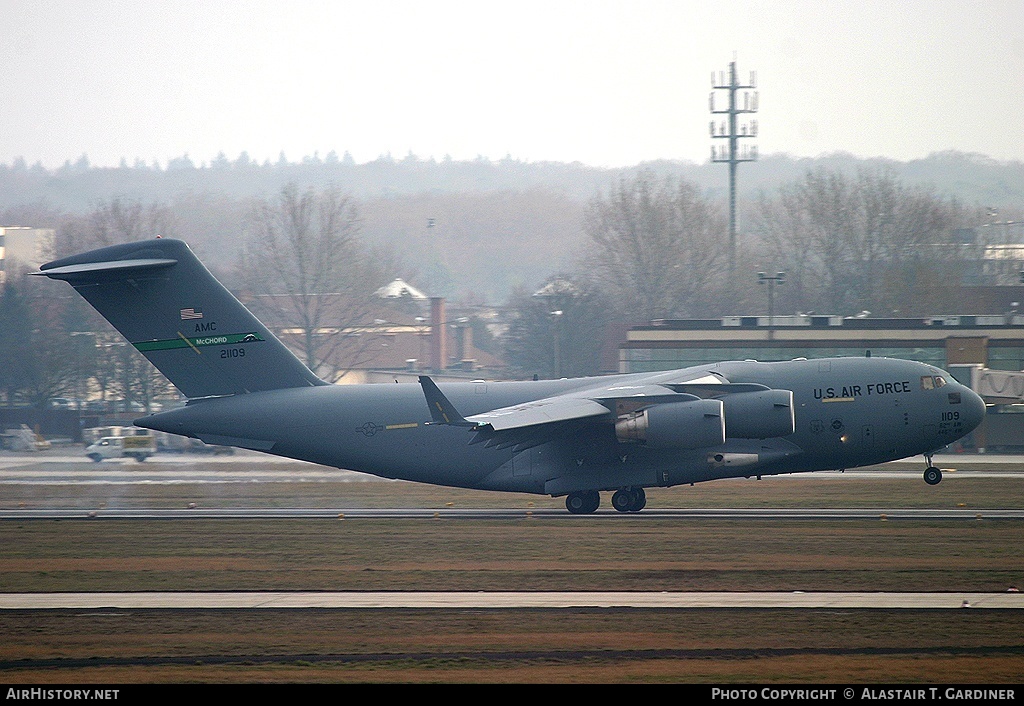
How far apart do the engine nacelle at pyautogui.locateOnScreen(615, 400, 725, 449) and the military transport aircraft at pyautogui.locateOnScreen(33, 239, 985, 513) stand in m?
0.14

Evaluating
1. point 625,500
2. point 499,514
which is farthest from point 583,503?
point 499,514

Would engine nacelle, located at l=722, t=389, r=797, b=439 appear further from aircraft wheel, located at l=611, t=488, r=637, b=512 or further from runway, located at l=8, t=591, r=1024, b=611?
runway, located at l=8, t=591, r=1024, b=611

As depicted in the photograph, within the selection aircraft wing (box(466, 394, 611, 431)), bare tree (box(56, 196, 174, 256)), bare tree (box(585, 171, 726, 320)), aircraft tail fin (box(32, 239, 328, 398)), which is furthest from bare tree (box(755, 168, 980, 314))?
aircraft tail fin (box(32, 239, 328, 398))

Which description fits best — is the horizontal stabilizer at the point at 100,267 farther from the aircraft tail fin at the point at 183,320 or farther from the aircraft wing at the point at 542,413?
the aircraft wing at the point at 542,413

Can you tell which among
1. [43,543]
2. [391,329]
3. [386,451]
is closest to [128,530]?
[43,543]

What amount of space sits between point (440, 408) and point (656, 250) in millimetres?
68609

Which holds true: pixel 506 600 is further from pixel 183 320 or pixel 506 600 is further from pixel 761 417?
pixel 183 320

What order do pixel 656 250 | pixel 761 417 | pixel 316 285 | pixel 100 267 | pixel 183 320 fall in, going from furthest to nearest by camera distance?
pixel 656 250, pixel 316 285, pixel 183 320, pixel 100 267, pixel 761 417

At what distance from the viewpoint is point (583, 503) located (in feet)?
98.5

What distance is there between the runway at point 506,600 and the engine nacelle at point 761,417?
9.44 m

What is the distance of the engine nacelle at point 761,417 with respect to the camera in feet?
92.8

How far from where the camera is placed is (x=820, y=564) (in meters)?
21.8

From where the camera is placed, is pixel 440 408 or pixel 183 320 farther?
pixel 183 320

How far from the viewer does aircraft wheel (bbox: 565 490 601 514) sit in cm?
3002
